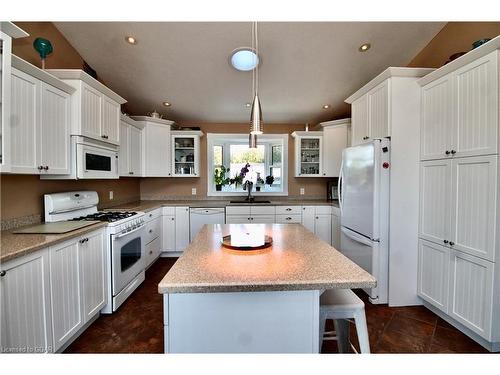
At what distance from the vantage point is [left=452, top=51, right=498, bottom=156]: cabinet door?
1.62 metres

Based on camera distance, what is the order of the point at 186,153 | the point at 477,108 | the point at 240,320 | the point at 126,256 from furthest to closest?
the point at 186,153
the point at 126,256
the point at 477,108
the point at 240,320

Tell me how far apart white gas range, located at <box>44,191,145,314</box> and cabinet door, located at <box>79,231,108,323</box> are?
2.7 inches

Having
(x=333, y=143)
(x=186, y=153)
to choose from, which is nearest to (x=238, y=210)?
(x=186, y=153)

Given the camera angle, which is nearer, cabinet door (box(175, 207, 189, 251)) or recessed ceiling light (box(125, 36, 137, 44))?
recessed ceiling light (box(125, 36, 137, 44))

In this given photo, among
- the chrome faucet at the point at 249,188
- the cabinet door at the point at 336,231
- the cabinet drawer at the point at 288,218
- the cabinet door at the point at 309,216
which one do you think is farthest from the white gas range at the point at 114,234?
the cabinet door at the point at 336,231

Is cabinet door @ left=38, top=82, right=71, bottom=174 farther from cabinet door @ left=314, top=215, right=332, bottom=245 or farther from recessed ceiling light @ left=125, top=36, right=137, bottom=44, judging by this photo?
cabinet door @ left=314, top=215, right=332, bottom=245

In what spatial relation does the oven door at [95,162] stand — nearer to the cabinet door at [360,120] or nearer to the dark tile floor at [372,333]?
the dark tile floor at [372,333]

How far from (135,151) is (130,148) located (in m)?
0.15

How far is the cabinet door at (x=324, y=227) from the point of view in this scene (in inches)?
146

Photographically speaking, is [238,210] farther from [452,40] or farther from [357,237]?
[452,40]

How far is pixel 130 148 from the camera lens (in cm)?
324

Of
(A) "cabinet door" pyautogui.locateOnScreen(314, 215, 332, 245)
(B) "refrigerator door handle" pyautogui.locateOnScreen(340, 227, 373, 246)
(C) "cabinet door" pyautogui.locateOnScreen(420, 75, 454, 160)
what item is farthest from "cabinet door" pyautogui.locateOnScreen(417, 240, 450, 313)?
(A) "cabinet door" pyautogui.locateOnScreen(314, 215, 332, 245)

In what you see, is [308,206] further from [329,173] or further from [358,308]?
[358,308]

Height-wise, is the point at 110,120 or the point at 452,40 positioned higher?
the point at 452,40
